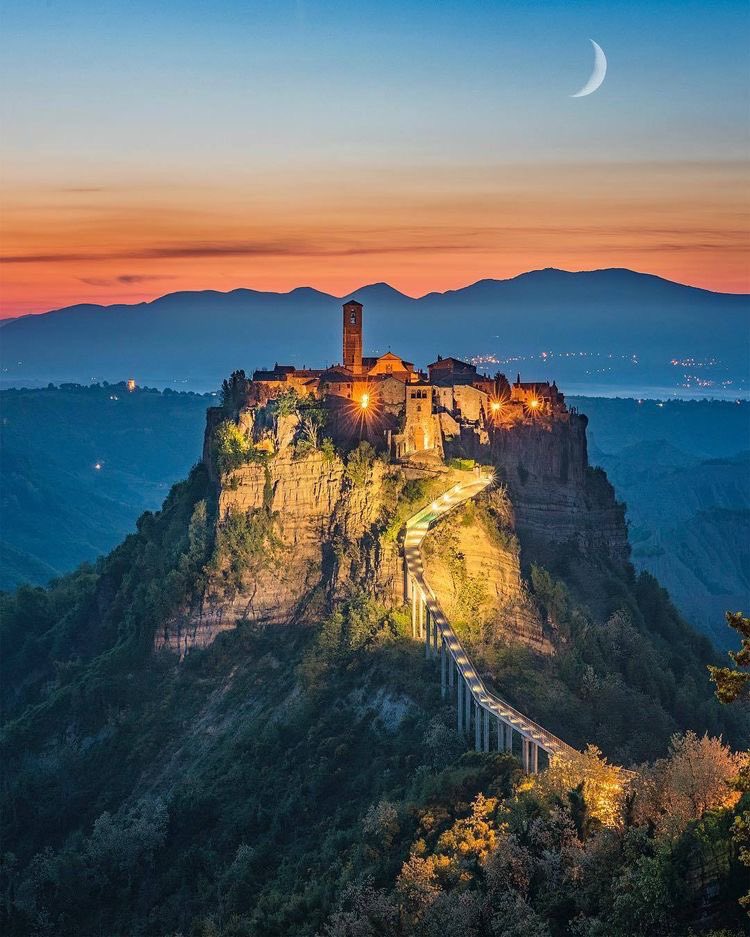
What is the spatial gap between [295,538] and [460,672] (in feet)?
49.6

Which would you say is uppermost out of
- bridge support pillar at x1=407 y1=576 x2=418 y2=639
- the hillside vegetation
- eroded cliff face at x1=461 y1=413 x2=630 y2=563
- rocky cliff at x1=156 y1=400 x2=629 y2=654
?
eroded cliff face at x1=461 y1=413 x2=630 y2=563

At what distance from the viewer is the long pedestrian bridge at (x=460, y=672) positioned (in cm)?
6525

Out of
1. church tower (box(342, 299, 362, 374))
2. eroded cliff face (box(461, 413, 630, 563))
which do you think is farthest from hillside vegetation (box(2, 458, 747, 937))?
church tower (box(342, 299, 362, 374))

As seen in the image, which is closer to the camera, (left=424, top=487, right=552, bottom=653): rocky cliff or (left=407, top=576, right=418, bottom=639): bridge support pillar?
(left=407, top=576, right=418, bottom=639): bridge support pillar

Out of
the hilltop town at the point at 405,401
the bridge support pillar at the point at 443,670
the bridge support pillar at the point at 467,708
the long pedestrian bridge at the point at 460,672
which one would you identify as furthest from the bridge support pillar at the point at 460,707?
the hilltop town at the point at 405,401

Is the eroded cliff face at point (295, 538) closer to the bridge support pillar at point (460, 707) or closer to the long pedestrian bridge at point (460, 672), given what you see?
the long pedestrian bridge at point (460, 672)

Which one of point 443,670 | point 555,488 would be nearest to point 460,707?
point 443,670

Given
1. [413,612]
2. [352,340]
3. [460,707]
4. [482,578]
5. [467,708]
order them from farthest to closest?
[352,340]
[482,578]
[413,612]
[460,707]
[467,708]

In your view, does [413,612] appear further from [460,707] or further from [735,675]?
[735,675]

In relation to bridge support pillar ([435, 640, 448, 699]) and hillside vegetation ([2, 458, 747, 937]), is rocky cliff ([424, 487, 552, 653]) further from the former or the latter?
bridge support pillar ([435, 640, 448, 699])

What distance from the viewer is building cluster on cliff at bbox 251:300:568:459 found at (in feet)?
284

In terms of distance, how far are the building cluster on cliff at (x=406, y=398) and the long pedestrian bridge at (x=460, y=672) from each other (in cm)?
380

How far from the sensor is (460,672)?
70750 millimetres

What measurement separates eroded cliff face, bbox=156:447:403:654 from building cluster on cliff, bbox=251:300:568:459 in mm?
2943
